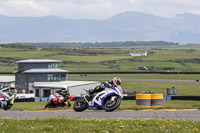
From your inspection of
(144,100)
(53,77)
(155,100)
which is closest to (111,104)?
(144,100)

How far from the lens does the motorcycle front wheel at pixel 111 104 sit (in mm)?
18048

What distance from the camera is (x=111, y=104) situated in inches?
719

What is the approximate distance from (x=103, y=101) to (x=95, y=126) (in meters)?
6.24

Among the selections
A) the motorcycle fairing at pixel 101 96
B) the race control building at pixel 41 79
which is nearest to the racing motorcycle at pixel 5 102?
the motorcycle fairing at pixel 101 96

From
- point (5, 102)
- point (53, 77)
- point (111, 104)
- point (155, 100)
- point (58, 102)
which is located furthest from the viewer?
point (53, 77)

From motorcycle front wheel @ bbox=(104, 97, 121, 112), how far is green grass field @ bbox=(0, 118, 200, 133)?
4544 millimetres

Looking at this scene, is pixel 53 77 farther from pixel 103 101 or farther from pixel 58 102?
pixel 103 101

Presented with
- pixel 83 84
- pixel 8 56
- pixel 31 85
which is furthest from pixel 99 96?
pixel 8 56

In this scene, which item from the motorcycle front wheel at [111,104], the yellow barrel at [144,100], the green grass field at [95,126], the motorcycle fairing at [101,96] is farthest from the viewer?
the yellow barrel at [144,100]

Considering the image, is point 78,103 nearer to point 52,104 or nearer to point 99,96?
point 99,96

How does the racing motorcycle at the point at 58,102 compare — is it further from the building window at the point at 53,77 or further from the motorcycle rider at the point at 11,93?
the building window at the point at 53,77

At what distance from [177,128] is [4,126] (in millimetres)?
5606

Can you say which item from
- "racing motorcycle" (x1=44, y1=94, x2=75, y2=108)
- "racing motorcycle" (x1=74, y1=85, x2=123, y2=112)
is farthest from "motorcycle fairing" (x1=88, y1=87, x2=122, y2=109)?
"racing motorcycle" (x1=44, y1=94, x2=75, y2=108)

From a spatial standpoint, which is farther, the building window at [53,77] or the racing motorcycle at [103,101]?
the building window at [53,77]
